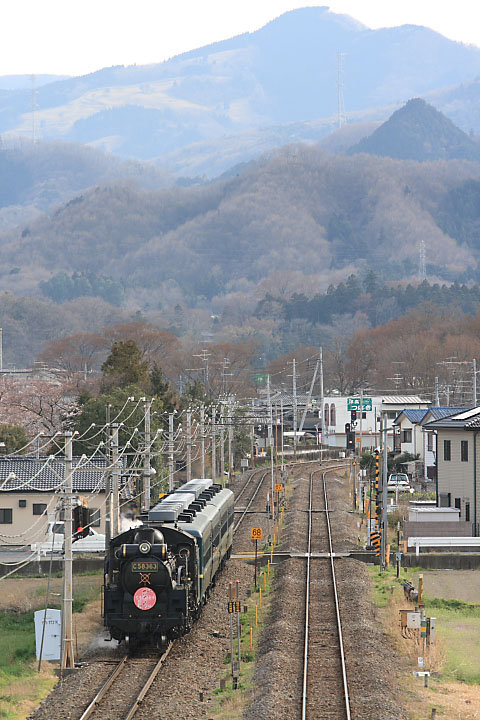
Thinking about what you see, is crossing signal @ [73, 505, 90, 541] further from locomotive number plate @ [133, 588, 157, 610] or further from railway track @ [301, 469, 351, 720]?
railway track @ [301, 469, 351, 720]

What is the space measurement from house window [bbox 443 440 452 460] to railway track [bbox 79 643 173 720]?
25.6m

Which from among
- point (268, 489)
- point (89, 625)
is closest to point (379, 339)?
point (268, 489)

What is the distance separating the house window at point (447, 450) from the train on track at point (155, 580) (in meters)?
22.7

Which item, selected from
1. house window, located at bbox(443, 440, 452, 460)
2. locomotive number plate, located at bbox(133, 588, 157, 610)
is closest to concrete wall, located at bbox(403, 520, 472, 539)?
house window, located at bbox(443, 440, 452, 460)

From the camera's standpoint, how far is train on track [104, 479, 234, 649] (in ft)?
74.5

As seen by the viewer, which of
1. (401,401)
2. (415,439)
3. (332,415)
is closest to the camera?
(415,439)

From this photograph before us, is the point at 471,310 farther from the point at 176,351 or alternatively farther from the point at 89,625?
the point at 89,625

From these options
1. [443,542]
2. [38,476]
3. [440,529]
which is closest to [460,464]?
[440,529]

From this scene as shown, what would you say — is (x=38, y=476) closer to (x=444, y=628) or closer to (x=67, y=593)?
(x=444, y=628)

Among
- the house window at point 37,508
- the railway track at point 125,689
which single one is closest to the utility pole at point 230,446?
the house window at point 37,508

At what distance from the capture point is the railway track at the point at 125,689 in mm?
18062

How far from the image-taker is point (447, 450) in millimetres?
46219

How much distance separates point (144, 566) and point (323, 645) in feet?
14.3

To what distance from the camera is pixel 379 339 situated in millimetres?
155875
